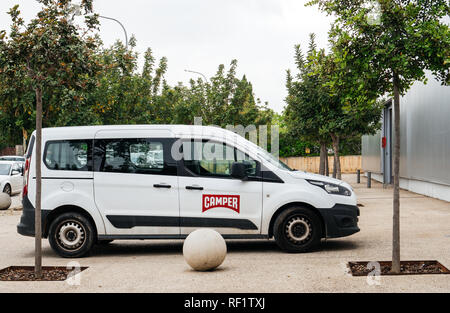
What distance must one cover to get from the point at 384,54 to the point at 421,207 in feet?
34.7

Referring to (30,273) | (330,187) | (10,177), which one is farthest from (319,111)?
(30,273)

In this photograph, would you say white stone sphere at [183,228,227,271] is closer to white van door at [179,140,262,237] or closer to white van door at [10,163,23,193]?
white van door at [179,140,262,237]

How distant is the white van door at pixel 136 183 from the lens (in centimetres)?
938

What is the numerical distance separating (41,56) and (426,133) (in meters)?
16.6

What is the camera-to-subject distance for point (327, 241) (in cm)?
1060

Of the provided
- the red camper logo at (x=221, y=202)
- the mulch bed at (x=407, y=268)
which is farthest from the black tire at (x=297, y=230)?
the mulch bed at (x=407, y=268)

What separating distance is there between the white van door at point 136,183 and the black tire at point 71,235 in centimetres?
33

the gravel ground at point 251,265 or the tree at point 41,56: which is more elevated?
the tree at point 41,56

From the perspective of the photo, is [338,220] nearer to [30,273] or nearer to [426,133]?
[30,273]

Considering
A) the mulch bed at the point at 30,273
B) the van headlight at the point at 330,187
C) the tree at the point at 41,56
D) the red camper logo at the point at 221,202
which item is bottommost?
the mulch bed at the point at 30,273

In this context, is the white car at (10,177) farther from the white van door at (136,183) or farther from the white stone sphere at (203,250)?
the white stone sphere at (203,250)

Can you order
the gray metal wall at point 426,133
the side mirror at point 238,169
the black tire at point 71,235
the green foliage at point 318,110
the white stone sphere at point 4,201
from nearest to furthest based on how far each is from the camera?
1. the side mirror at point 238,169
2. the black tire at point 71,235
3. the gray metal wall at point 426,133
4. the white stone sphere at point 4,201
5. the green foliage at point 318,110
